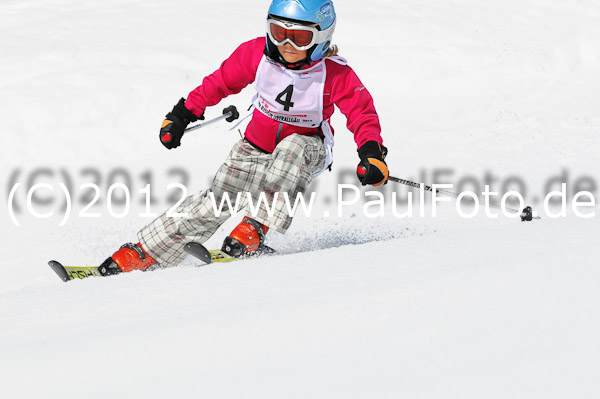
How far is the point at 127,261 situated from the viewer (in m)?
4.25

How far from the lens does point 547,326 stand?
2.00 m

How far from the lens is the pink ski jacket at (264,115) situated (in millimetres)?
4129

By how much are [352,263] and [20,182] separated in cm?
515

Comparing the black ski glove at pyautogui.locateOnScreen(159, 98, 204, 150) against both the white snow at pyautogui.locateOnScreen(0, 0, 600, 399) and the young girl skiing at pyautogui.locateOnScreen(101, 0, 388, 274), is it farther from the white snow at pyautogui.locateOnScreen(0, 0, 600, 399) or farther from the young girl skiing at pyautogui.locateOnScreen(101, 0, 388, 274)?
the white snow at pyautogui.locateOnScreen(0, 0, 600, 399)

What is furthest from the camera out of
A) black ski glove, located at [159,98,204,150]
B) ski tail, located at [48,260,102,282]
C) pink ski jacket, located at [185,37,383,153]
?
black ski glove, located at [159,98,204,150]

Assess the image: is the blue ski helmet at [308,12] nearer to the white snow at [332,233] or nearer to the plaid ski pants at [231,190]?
the plaid ski pants at [231,190]

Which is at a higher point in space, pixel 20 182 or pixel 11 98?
pixel 11 98

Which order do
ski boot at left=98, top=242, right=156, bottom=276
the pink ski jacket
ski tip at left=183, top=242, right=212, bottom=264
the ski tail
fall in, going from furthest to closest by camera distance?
ski boot at left=98, top=242, right=156, bottom=276, the pink ski jacket, the ski tail, ski tip at left=183, top=242, right=212, bottom=264

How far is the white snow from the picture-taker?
75.7 inches

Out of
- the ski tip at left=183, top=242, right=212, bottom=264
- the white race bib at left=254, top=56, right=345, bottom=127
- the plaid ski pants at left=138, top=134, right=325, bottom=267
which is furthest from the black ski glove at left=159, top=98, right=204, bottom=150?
the ski tip at left=183, top=242, right=212, bottom=264

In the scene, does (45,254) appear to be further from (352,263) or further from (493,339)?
(493,339)

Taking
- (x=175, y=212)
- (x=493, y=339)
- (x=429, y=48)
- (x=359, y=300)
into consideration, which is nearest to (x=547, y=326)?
(x=493, y=339)

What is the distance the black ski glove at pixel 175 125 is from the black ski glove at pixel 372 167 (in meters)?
1.11

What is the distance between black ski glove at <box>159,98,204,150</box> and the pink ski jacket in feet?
0.15
